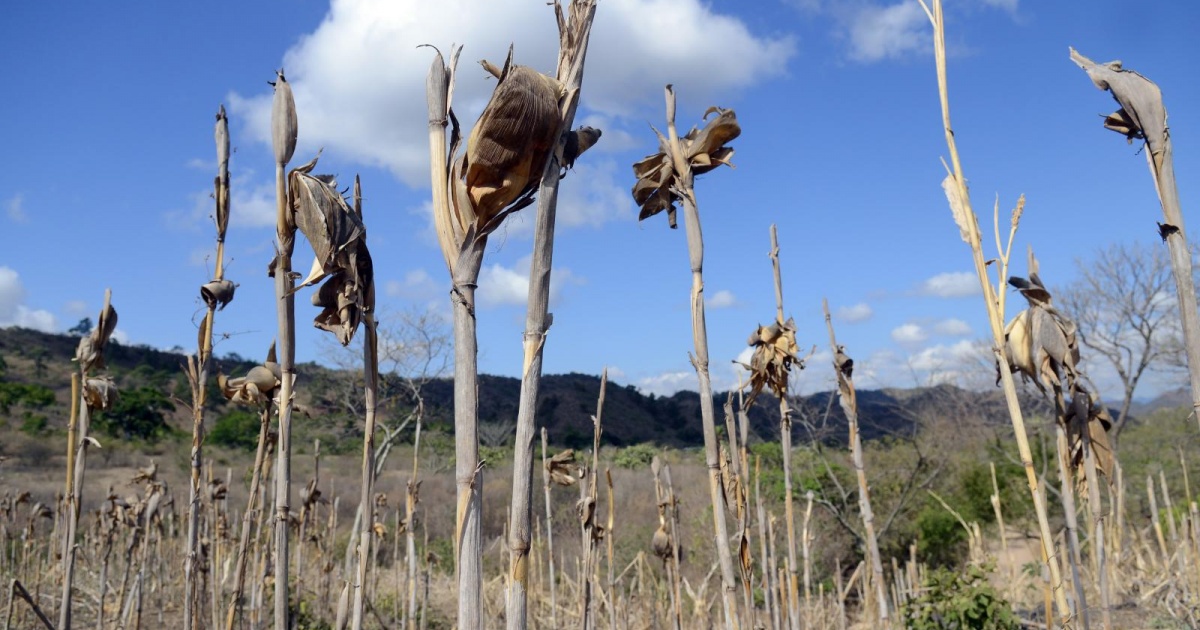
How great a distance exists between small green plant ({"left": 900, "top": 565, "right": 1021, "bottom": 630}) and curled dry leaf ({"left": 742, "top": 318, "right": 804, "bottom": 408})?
2227 millimetres

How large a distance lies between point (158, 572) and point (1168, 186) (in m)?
6.85

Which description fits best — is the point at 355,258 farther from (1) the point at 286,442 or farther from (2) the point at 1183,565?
(2) the point at 1183,565

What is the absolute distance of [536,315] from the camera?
0.96 meters

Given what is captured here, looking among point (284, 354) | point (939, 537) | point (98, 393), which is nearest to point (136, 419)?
point (939, 537)

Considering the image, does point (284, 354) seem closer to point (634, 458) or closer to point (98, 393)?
point (98, 393)

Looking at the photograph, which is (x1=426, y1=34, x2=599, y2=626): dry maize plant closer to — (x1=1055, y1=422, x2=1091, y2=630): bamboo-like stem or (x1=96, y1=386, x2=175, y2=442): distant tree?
(x1=1055, y1=422, x2=1091, y2=630): bamboo-like stem

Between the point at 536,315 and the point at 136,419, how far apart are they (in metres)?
24.4

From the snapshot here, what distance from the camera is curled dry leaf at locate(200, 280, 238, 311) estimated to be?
196 centimetres

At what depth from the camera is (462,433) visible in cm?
92

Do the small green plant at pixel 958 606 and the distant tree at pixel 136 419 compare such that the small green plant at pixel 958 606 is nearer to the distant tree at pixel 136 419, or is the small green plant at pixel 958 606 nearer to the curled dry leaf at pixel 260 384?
the curled dry leaf at pixel 260 384

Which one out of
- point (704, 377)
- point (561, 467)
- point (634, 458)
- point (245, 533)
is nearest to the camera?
point (704, 377)

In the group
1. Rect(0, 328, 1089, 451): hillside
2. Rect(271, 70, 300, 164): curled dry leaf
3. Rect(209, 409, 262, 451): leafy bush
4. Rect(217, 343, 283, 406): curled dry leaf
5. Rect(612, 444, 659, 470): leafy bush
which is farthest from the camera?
Rect(209, 409, 262, 451): leafy bush

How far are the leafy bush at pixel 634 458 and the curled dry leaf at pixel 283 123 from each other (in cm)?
1749

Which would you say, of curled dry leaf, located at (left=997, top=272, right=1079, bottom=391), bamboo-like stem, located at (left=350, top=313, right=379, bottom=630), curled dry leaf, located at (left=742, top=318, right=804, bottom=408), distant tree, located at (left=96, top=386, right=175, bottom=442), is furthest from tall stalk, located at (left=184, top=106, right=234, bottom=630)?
distant tree, located at (left=96, top=386, right=175, bottom=442)
